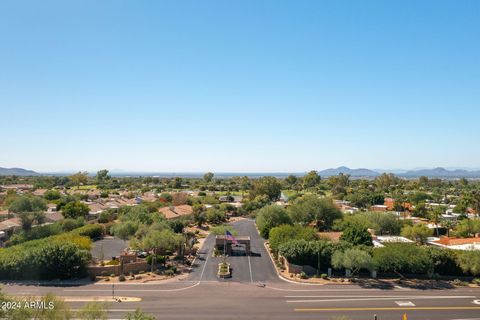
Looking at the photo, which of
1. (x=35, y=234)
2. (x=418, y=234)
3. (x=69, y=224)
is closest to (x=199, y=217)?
(x=69, y=224)

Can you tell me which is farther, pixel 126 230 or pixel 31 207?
pixel 31 207

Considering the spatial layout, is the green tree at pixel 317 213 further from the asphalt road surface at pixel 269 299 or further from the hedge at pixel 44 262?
the hedge at pixel 44 262

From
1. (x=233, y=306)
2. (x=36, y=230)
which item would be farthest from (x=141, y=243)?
(x=36, y=230)

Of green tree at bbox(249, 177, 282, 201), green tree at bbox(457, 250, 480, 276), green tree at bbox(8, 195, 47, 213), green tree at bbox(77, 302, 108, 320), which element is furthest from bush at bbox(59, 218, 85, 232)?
green tree at bbox(249, 177, 282, 201)

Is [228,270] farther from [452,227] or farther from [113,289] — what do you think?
[452,227]

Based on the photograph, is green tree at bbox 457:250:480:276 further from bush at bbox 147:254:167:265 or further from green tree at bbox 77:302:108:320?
green tree at bbox 77:302:108:320

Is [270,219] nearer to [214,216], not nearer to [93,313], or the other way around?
[214,216]
